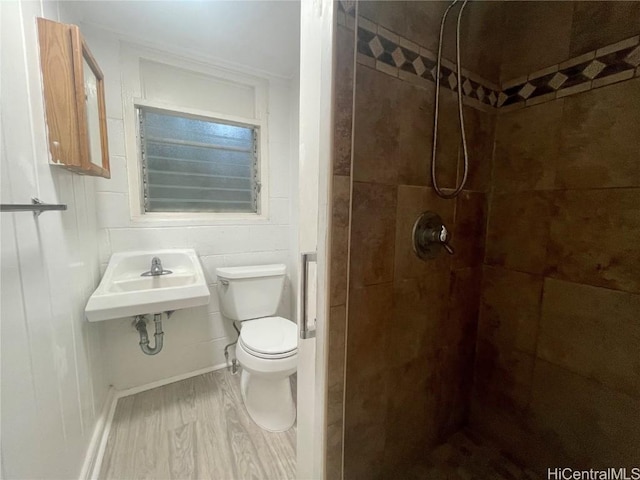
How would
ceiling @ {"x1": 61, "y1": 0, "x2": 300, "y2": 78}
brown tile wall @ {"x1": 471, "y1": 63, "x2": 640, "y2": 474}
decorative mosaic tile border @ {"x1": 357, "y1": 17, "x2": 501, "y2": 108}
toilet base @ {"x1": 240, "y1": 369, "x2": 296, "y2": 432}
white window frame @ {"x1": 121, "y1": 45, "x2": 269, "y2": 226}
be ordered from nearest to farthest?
decorative mosaic tile border @ {"x1": 357, "y1": 17, "x2": 501, "y2": 108}
brown tile wall @ {"x1": 471, "y1": 63, "x2": 640, "y2": 474}
ceiling @ {"x1": 61, "y1": 0, "x2": 300, "y2": 78}
toilet base @ {"x1": 240, "y1": 369, "x2": 296, "y2": 432}
white window frame @ {"x1": 121, "y1": 45, "x2": 269, "y2": 226}

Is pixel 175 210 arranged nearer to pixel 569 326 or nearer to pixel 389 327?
pixel 389 327

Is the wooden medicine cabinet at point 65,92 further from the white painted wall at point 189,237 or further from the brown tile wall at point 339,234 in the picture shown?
the brown tile wall at point 339,234

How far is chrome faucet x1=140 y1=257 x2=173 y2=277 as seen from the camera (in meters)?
1.46

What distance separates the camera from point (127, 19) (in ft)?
4.37

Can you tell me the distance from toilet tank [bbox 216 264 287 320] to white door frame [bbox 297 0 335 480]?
919 mm

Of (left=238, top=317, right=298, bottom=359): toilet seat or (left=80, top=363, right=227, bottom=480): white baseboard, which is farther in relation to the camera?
(left=238, top=317, right=298, bottom=359): toilet seat

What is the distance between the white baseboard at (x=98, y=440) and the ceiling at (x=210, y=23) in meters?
1.96

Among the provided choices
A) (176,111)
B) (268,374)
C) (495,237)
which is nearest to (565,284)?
(495,237)

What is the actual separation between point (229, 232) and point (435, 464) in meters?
1.69

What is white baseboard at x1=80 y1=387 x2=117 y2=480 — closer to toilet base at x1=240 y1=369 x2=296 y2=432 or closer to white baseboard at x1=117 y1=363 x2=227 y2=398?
white baseboard at x1=117 y1=363 x2=227 y2=398

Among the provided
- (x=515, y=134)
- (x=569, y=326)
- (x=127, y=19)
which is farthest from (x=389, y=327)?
(x=127, y=19)

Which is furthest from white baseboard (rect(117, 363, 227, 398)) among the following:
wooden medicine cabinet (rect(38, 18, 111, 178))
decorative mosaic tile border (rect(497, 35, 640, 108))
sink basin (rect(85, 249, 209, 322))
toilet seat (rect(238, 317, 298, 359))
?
decorative mosaic tile border (rect(497, 35, 640, 108))

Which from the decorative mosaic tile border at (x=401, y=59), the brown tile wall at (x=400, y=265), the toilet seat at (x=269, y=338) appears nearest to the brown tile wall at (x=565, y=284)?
the brown tile wall at (x=400, y=265)

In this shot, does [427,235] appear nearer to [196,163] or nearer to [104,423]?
[196,163]
